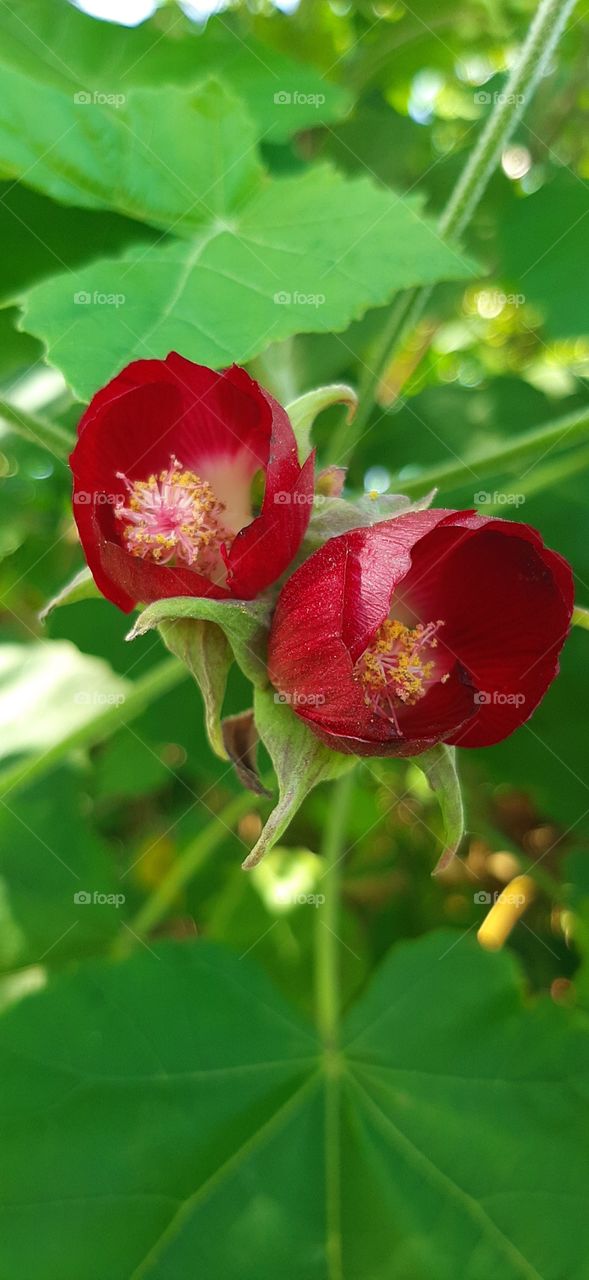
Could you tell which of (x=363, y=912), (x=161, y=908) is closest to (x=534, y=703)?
(x=161, y=908)

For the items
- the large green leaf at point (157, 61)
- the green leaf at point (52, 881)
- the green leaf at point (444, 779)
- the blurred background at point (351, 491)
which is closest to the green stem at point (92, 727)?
the blurred background at point (351, 491)

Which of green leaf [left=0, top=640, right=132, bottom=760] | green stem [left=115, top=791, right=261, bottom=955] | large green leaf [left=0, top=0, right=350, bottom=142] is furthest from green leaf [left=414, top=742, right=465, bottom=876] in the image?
large green leaf [left=0, top=0, right=350, bottom=142]

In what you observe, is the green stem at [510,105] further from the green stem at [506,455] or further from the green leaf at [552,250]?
the green leaf at [552,250]

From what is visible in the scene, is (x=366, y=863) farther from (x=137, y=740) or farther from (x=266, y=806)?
(x=137, y=740)

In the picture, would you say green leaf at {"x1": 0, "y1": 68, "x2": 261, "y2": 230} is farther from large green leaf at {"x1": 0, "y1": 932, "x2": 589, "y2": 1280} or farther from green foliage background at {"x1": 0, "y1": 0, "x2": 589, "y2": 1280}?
large green leaf at {"x1": 0, "y1": 932, "x2": 589, "y2": 1280}

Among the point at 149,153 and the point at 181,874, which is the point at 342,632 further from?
the point at 181,874

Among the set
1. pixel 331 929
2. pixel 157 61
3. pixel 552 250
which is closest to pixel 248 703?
pixel 331 929

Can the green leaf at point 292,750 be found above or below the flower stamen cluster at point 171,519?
below
